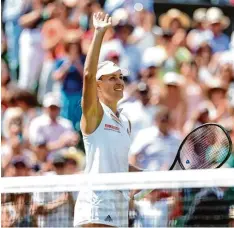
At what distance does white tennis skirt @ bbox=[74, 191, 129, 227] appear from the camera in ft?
19.6

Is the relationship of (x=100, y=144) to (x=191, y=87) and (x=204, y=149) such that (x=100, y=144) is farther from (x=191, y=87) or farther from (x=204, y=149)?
(x=191, y=87)

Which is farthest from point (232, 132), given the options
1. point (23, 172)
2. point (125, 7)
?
point (125, 7)

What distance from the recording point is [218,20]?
1138 cm

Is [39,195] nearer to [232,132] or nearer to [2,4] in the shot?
[232,132]

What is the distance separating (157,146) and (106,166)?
124 inches

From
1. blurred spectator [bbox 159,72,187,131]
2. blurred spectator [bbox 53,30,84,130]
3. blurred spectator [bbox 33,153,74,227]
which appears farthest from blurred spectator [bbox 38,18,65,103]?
blurred spectator [bbox 33,153,74,227]

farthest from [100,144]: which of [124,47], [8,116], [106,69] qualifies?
[124,47]

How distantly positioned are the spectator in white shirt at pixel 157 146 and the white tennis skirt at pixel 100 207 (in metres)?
3.04

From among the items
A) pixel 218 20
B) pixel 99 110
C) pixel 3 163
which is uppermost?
pixel 99 110

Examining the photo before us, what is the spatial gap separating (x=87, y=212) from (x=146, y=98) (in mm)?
4178

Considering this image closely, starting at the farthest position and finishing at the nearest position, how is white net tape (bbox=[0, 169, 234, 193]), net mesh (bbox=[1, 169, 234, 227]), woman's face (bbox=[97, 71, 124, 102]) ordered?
woman's face (bbox=[97, 71, 124, 102])
net mesh (bbox=[1, 169, 234, 227])
white net tape (bbox=[0, 169, 234, 193])

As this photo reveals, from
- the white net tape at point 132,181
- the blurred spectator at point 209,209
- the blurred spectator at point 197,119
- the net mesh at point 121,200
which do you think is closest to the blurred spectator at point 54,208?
the net mesh at point 121,200

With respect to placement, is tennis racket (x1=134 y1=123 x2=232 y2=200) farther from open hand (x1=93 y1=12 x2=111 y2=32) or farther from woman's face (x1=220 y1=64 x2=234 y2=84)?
woman's face (x1=220 y1=64 x2=234 y2=84)

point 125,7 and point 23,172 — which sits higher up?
point 125,7
